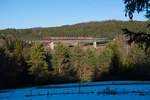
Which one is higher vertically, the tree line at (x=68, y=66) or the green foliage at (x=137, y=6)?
the green foliage at (x=137, y=6)

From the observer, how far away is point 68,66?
31781 millimetres

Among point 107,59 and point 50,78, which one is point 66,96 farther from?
point 107,59

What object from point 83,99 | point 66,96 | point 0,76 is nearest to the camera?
point 83,99

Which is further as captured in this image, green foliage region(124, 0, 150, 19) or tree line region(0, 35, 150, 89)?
tree line region(0, 35, 150, 89)

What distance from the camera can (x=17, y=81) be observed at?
917 inches

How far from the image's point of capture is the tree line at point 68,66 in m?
22.4

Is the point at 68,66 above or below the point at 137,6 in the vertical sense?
below

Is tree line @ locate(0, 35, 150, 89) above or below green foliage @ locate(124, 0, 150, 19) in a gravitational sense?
below

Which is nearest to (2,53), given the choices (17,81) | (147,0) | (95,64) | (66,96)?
(17,81)

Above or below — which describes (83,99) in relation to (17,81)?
above

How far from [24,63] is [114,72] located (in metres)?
14.4

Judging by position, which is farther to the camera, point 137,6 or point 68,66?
point 68,66

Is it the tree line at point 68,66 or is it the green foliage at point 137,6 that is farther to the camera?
the tree line at point 68,66

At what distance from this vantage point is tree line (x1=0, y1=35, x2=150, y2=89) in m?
22.4
